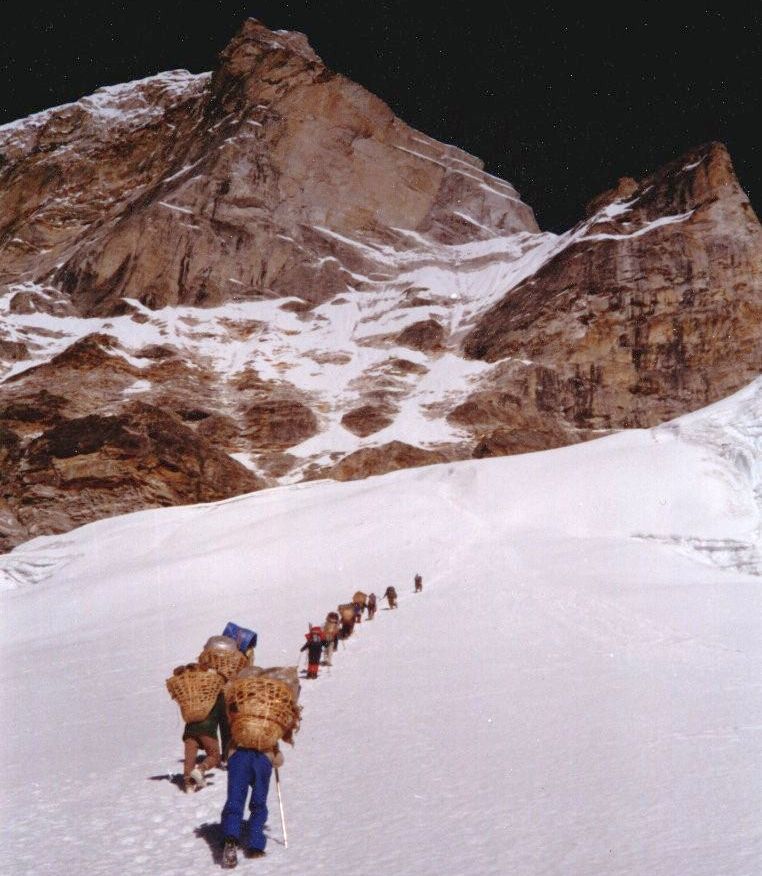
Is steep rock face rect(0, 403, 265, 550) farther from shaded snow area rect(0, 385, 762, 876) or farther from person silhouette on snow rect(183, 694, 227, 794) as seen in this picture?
person silhouette on snow rect(183, 694, 227, 794)

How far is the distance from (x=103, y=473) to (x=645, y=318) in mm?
55192

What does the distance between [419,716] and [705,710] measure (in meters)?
2.59

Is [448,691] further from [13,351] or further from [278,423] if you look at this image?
[13,351]

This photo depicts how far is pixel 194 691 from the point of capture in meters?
6.59

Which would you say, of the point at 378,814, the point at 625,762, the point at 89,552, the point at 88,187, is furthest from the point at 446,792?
the point at 88,187

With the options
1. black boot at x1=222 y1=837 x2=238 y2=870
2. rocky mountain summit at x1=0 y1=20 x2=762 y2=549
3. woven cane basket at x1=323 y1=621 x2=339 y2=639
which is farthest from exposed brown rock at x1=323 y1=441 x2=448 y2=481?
black boot at x1=222 y1=837 x2=238 y2=870

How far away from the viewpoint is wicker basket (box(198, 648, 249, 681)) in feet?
23.1

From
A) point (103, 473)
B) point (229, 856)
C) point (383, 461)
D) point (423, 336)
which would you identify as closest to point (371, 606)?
point (229, 856)

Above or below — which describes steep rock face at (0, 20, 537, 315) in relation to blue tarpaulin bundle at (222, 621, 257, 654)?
above

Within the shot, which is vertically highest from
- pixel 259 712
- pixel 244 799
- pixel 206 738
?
pixel 259 712

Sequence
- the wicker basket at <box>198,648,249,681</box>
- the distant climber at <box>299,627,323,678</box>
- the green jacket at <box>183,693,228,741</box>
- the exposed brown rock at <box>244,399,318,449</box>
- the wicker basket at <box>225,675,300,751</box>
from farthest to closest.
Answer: the exposed brown rock at <box>244,399,318,449</box>
the distant climber at <box>299,627,323,678</box>
the wicker basket at <box>198,648,249,681</box>
the green jacket at <box>183,693,228,741</box>
the wicker basket at <box>225,675,300,751</box>

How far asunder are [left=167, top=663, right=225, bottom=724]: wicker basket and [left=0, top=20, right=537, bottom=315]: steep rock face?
102752mm

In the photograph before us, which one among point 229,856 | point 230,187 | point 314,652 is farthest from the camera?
point 230,187

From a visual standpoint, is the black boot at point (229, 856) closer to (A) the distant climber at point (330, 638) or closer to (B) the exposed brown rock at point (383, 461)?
(A) the distant climber at point (330, 638)
